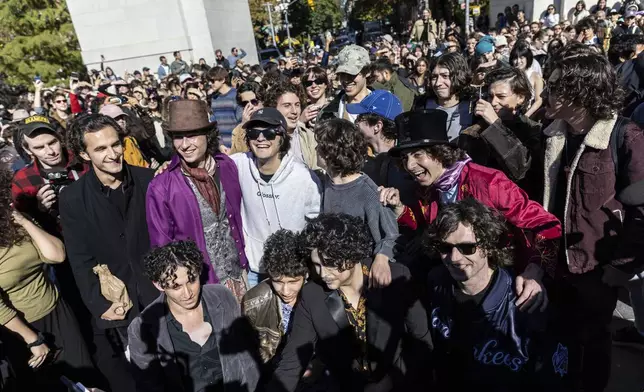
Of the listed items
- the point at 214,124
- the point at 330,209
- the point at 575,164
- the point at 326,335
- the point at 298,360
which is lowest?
the point at 298,360

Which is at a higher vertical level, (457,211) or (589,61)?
(589,61)

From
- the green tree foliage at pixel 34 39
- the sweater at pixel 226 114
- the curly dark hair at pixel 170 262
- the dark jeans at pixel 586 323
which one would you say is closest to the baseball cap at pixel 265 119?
the curly dark hair at pixel 170 262

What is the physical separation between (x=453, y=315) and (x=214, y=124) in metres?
2.06

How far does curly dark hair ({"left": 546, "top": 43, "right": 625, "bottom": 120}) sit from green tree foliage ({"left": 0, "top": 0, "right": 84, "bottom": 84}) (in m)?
26.5

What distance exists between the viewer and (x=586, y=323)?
2.75m

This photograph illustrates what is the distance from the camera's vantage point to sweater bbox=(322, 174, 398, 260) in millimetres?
2943

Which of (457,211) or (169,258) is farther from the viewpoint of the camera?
(169,258)

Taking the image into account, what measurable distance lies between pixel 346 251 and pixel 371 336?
59cm

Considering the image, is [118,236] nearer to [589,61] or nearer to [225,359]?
[225,359]

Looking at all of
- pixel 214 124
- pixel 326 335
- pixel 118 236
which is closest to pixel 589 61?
pixel 326 335

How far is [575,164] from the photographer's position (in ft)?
8.16

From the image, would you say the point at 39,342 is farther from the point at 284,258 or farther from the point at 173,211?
the point at 284,258

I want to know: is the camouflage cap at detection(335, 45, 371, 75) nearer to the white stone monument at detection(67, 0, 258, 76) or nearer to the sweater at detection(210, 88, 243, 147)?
the sweater at detection(210, 88, 243, 147)

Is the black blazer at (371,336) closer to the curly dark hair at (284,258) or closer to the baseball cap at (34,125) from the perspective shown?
the curly dark hair at (284,258)
